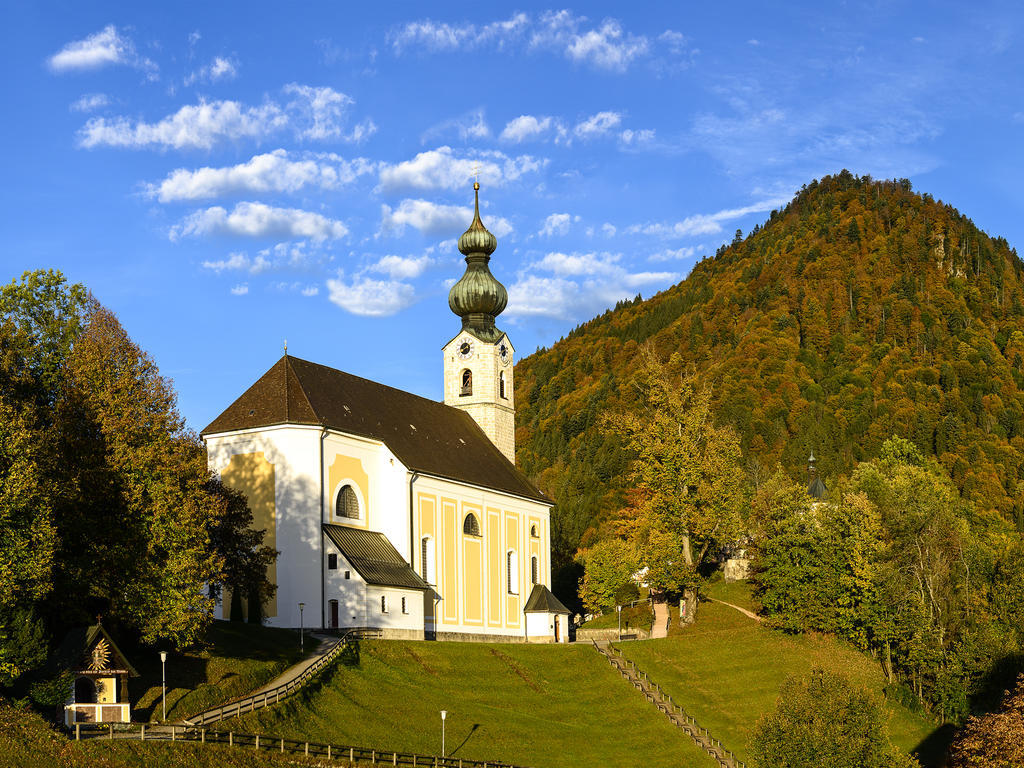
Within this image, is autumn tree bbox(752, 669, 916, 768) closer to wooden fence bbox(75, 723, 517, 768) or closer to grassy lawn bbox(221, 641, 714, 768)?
grassy lawn bbox(221, 641, 714, 768)

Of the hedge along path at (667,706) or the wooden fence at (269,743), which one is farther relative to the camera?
the hedge along path at (667,706)

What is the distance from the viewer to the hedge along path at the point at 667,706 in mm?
47500

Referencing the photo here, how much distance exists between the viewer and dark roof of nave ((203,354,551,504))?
5709 cm

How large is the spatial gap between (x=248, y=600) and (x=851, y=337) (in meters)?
107

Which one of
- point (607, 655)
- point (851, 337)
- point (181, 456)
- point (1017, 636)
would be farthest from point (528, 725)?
point (851, 337)

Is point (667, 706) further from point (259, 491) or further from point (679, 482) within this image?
point (259, 491)

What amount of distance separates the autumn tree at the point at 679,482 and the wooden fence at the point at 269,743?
26.4m

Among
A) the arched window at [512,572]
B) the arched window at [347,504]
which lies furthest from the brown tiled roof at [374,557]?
the arched window at [512,572]

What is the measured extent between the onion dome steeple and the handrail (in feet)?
109

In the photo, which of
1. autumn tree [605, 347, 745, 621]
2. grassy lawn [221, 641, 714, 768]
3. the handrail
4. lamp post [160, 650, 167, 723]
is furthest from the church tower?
lamp post [160, 650, 167, 723]

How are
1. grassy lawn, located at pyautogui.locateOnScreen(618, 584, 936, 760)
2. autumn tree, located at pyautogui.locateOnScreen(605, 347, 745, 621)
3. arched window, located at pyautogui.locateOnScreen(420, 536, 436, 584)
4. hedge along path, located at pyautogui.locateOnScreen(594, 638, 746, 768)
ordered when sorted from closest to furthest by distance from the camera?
1. hedge along path, located at pyautogui.locateOnScreen(594, 638, 746, 768)
2. grassy lawn, located at pyautogui.locateOnScreen(618, 584, 936, 760)
3. arched window, located at pyautogui.locateOnScreen(420, 536, 436, 584)
4. autumn tree, located at pyautogui.locateOnScreen(605, 347, 745, 621)

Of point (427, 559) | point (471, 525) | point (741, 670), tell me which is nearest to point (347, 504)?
point (427, 559)

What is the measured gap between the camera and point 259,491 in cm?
5597

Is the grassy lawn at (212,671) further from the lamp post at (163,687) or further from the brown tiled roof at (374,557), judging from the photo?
the brown tiled roof at (374,557)
